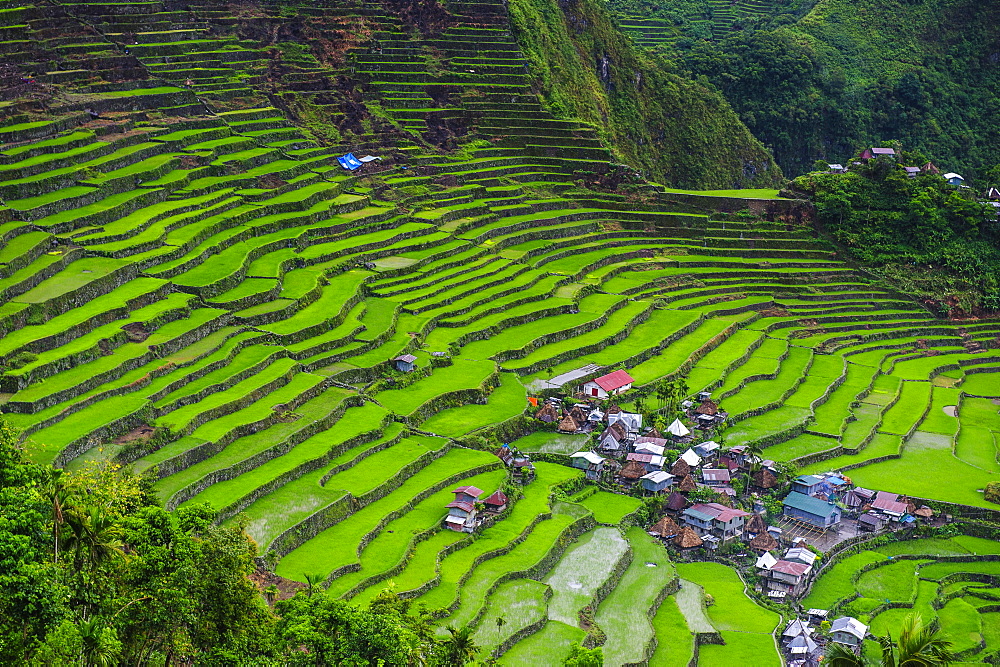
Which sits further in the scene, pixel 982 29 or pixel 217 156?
pixel 982 29

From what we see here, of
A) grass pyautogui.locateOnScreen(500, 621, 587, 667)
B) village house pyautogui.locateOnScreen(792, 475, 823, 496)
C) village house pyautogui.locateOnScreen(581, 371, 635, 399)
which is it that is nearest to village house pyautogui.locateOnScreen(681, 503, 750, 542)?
village house pyautogui.locateOnScreen(792, 475, 823, 496)

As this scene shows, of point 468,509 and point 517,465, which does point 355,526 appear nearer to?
point 468,509

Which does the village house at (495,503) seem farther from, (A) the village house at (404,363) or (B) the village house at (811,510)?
(B) the village house at (811,510)

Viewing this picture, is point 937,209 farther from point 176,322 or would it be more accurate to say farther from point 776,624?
point 176,322

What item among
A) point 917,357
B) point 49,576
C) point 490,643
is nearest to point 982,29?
point 917,357

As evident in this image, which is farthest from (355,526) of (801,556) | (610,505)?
(801,556)

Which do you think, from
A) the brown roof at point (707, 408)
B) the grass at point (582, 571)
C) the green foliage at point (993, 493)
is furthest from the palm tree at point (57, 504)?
the green foliage at point (993, 493)
